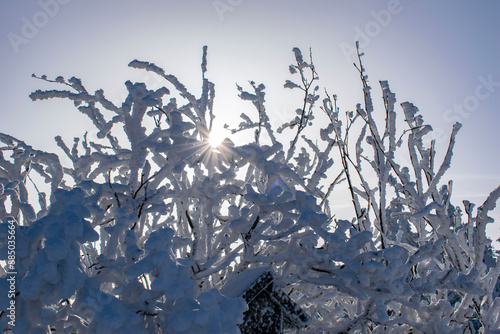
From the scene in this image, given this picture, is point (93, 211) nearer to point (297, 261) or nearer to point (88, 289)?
Answer: point (88, 289)

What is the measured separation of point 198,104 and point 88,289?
6.14ft

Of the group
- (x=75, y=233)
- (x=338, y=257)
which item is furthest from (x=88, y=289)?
(x=338, y=257)

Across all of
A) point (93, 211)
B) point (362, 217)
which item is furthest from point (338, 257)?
point (362, 217)

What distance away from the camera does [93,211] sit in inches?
67.4

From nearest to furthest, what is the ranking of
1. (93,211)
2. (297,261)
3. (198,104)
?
(93,211) → (297,261) → (198,104)

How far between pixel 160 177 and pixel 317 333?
1641 mm

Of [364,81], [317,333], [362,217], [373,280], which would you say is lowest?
[317,333]

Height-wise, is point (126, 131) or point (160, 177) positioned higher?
point (126, 131)

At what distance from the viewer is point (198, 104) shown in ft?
9.40

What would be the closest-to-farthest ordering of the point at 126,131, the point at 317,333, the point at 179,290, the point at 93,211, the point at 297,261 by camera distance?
the point at 179,290
the point at 93,211
the point at 297,261
the point at 126,131
the point at 317,333

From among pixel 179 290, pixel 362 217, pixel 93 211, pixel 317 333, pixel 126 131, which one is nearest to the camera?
pixel 179 290

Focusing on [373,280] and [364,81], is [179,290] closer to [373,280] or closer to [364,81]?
[373,280]

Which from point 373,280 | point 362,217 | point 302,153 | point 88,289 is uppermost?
point 302,153

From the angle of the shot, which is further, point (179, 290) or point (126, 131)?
point (126, 131)
